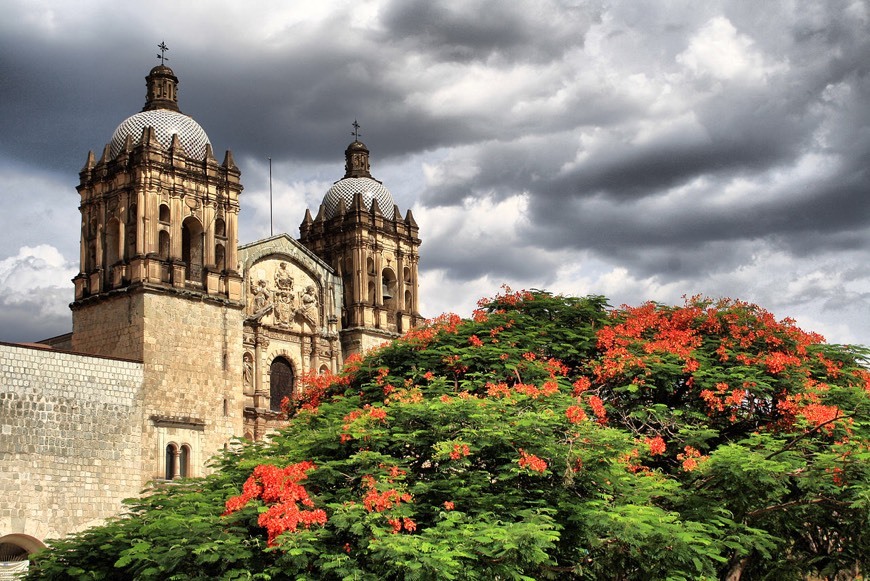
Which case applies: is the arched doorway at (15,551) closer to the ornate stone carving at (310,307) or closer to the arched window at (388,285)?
the ornate stone carving at (310,307)

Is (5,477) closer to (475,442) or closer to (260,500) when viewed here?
(260,500)

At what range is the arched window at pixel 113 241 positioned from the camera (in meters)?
28.9

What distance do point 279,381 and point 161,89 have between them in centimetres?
910

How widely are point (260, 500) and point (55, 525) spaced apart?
12906mm

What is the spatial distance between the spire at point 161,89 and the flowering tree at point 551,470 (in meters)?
15.5

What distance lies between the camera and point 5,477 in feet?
76.1

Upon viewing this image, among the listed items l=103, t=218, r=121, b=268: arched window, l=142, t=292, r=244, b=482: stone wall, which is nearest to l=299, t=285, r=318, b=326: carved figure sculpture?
l=142, t=292, r=244, b=482: stone wall

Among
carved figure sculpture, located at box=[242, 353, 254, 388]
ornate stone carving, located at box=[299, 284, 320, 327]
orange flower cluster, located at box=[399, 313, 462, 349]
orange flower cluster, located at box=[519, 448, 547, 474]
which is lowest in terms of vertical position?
orange flower cluster, located at box=[519, 448, 547, 474]

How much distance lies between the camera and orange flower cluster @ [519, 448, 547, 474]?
12.7 m

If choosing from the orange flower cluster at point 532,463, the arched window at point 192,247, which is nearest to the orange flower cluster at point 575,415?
the orange flower cluster at point 532,463

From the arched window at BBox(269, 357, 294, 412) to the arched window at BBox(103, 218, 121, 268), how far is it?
576cm

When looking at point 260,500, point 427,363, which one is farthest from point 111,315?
point 260,500

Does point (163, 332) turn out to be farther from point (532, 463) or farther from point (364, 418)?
point (532, 463)

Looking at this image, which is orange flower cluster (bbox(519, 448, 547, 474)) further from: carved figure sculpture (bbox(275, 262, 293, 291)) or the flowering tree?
carved figure sculpture (bbox(275, 262, 293, 291))
